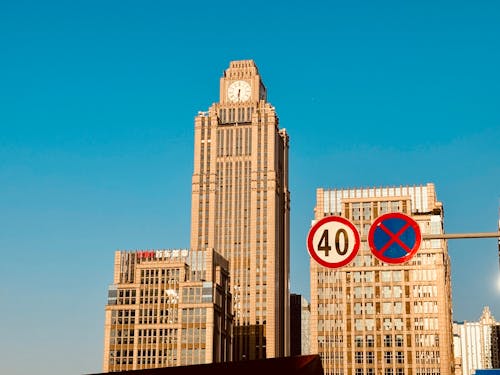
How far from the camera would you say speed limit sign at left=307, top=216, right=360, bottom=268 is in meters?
13.2

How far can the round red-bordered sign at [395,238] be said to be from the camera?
41.8 feet

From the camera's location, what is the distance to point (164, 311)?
153125 mm

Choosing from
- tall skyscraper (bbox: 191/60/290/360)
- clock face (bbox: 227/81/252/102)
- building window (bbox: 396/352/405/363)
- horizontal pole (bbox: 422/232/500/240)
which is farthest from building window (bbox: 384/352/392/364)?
horizontal pole (bbox: 422/232/500/240)

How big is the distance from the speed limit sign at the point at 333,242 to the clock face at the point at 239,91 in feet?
589

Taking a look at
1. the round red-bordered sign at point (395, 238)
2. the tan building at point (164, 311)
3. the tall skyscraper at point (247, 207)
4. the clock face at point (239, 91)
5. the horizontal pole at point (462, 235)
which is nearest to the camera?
the round red-bordered sign at point (395, 238)

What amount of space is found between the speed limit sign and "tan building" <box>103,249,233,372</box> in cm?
13779

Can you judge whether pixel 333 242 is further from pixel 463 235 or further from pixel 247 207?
pixel 247 207

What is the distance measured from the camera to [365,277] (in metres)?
123

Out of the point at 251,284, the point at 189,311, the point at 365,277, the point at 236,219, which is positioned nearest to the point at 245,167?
the point at 236,219

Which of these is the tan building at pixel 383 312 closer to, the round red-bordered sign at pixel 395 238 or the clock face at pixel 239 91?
Answer: the clock face at pixel 239 91

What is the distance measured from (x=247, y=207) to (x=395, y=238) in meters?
168

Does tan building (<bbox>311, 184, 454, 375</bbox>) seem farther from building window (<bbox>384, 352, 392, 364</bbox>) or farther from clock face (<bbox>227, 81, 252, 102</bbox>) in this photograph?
clock face (<bbox>227, 81, 252, 102</bbox>)

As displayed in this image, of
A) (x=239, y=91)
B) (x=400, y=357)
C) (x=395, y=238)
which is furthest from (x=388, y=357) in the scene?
(x=395, y=238)

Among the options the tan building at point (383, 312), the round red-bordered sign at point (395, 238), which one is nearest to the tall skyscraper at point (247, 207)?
the tan building at point (383, 312)
